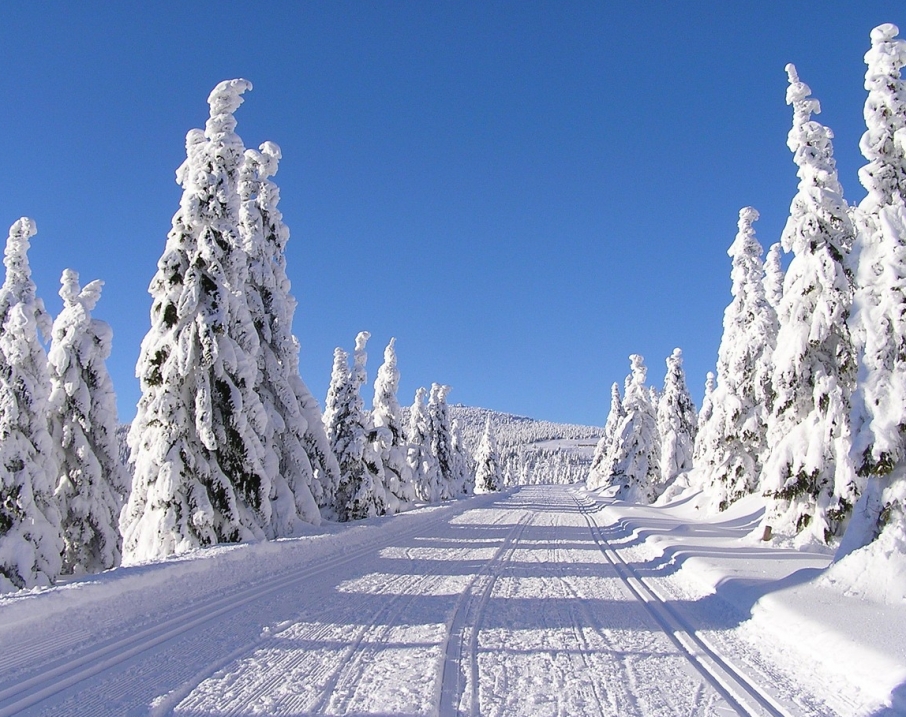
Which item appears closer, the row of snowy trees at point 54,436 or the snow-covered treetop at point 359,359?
the row of snowy trees at point 54,436

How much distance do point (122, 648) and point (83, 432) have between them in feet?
56.2

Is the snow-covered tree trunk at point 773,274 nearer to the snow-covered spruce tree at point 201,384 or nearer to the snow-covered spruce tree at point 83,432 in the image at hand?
the snow-covered spruce tree at point 201,384

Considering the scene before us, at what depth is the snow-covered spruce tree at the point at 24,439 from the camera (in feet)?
56.4

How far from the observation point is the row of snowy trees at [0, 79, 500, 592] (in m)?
16.3

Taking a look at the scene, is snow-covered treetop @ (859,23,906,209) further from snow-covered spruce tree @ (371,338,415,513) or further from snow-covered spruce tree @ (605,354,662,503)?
snow-covered spruce tree @ (605,354,662,503)

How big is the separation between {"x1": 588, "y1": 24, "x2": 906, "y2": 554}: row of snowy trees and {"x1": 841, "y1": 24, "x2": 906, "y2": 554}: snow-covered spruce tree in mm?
21

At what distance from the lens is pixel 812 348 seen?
1764 cm

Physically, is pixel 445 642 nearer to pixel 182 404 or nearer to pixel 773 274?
pixel 182 404

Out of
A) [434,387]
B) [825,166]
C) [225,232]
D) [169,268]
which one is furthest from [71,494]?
[434,387]

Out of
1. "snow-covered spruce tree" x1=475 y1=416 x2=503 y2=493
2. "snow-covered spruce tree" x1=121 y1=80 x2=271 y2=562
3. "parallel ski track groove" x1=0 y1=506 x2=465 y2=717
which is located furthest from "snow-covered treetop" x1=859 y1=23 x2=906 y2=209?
"snow-covered spruce tree" x1=475 y1=416 x2=503 y2=493

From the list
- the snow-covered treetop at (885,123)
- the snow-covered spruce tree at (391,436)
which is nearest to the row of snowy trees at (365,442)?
the snow-covered spruce tree at (391,436)

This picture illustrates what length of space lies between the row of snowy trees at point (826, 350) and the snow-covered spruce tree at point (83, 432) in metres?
21.3

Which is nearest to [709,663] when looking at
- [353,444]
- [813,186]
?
[813,186]

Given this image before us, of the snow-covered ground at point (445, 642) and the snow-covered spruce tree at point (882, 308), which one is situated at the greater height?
the snow-covered spruce tree at point (882, 308)
